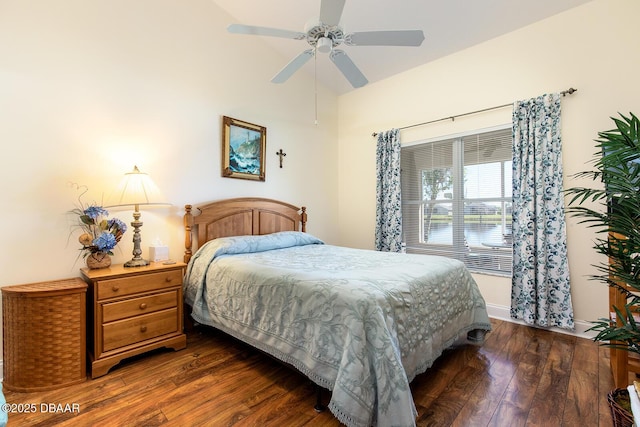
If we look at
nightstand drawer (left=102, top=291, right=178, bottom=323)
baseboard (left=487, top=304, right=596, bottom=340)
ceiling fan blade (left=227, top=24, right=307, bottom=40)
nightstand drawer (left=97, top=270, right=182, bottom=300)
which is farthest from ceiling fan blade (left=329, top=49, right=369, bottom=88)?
baseboard (left=487, top=304, right=596, bottom=340)

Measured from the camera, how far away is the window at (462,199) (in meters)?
3.35

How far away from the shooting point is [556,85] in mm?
2920

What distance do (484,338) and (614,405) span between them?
4.65 ft

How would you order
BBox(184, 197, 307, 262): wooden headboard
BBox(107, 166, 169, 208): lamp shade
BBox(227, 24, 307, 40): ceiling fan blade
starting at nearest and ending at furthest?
BBox(227, 24, 307, 40): ceiling fan blade, BBox(107, 166, 169, 208): lamp shade, BBox(184, 197, 307, 262): wooden headboard

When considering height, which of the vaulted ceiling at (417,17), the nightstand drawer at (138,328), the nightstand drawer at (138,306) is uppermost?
the vaulted ceiling at (417,17)

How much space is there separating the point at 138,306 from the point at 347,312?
174 cm

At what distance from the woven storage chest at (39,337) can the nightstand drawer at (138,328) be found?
0.19m

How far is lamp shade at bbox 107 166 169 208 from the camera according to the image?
2.41 m

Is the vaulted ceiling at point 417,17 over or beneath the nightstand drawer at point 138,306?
over

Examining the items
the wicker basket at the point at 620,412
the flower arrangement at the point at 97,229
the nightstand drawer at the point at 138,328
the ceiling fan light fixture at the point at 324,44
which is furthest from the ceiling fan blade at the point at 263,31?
the wicker basket at the point at 620,412

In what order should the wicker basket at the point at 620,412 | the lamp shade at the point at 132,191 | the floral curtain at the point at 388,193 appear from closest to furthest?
the wicker basket at the point at 620,412 → the lamp shade at the point at 132,191 → the floral curtain at the point at 388,193

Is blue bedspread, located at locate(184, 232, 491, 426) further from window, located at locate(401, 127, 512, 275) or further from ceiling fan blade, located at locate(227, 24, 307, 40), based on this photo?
ceiling fan blade, located at locate(227, 24, 307, 40)

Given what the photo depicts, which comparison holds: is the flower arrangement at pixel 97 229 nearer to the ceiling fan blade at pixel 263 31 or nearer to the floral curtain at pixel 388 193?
the ceiling fan blade at pixel 263 31

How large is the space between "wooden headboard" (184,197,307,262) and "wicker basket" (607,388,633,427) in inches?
124
